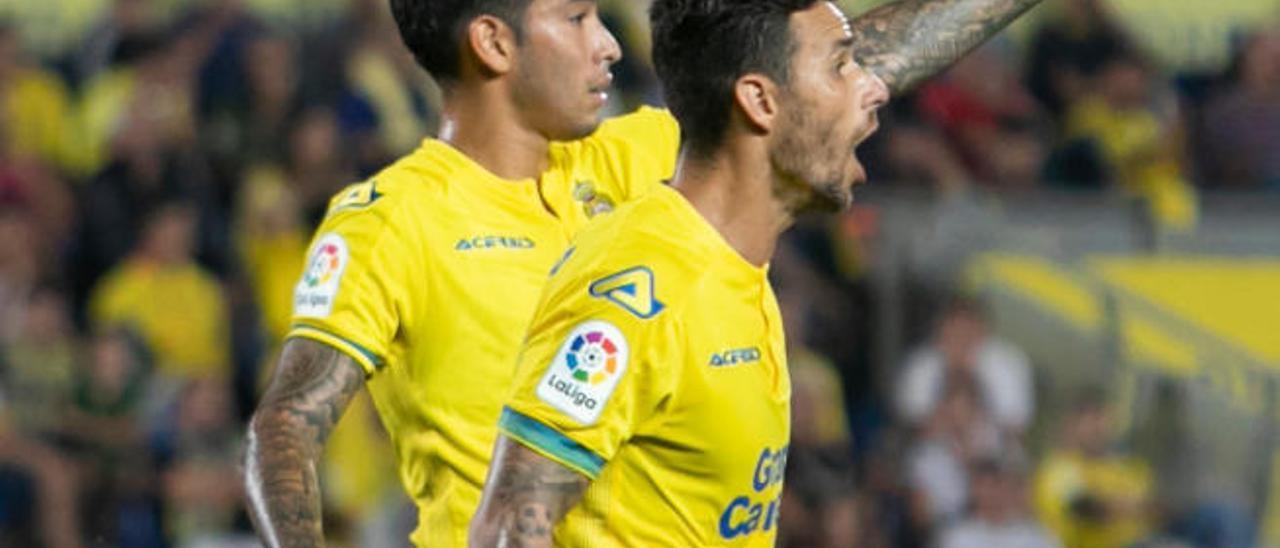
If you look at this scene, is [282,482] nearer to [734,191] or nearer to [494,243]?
[494,243]

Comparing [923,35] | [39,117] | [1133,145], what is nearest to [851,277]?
[1133,145]

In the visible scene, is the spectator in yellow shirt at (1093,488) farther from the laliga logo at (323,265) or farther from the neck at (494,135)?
the laliga logo at (323,265)

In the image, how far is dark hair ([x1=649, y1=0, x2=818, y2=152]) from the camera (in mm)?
4305

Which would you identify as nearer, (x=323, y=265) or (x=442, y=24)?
(x=323, y=265)

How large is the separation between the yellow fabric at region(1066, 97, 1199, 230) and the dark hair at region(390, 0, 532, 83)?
21.5ft

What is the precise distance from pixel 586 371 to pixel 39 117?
26.7 feet

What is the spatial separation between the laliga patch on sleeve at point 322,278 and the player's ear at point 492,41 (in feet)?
1.50

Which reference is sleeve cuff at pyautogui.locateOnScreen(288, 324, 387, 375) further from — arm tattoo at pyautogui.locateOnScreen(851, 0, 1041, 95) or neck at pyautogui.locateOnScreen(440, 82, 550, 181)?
arm tattoo at pyautogui.locateOnScreen(851, 0, 1041, 95)

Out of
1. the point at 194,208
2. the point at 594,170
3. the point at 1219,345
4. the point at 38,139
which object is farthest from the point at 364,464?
the point at 594,170

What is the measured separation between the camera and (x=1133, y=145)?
468 inches

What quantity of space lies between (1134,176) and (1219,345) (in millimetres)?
898

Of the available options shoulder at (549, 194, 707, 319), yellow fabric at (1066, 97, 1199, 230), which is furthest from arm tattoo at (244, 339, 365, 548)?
yellow fabric at (1066, 97, 1199, 230)

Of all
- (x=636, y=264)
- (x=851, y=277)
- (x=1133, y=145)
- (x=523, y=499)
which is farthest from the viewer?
(x=1133, y=145)

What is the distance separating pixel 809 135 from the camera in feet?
14.4
